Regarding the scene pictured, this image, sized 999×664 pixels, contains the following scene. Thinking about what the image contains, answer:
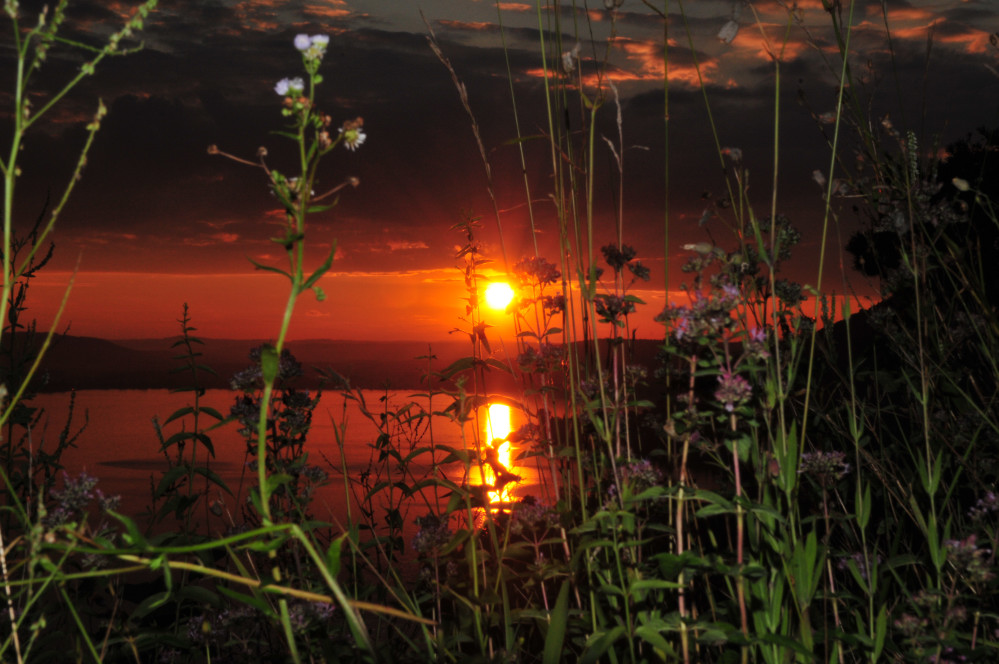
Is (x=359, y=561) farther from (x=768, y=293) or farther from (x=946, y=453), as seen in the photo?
(x=946, y=453)

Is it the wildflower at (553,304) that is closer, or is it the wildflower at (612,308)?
the wildflower at (612,308)

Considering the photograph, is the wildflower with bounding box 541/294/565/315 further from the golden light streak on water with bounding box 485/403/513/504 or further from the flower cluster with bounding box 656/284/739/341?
the flower cluster with bounding box 656/284/739/341

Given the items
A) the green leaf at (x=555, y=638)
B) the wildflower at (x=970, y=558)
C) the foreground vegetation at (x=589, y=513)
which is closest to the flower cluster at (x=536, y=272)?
the foreground vegetation at (x=589, y=513)

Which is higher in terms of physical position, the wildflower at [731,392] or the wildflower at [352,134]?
the wildflower at [352,134]

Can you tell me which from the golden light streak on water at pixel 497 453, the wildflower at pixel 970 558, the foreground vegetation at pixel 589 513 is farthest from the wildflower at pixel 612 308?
the wildflower at pixel 970 558

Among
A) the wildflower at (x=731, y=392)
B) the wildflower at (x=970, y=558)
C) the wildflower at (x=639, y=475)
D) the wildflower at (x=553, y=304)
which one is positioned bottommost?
the wildflower at (x=970, y=558)

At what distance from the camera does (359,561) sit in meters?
3.07

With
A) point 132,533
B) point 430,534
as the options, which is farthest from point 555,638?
point 132,533

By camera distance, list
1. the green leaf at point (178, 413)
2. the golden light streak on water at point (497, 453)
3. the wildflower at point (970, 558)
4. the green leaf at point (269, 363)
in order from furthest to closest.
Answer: the green leaf at point (178, 413), the golden light streak on water at point (497, 453), the wildflower at point (970, 558), the green leaf at point (269, 363)

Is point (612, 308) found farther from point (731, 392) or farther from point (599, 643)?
point (599, 643)

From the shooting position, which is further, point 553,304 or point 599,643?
point 553,304

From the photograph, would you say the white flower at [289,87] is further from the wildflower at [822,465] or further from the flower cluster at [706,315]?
the wildflower at [822,465]

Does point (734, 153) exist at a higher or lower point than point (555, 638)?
higher

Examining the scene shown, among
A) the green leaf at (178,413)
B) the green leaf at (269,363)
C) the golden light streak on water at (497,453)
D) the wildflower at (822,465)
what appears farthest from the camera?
the green leaf at (178,413)
